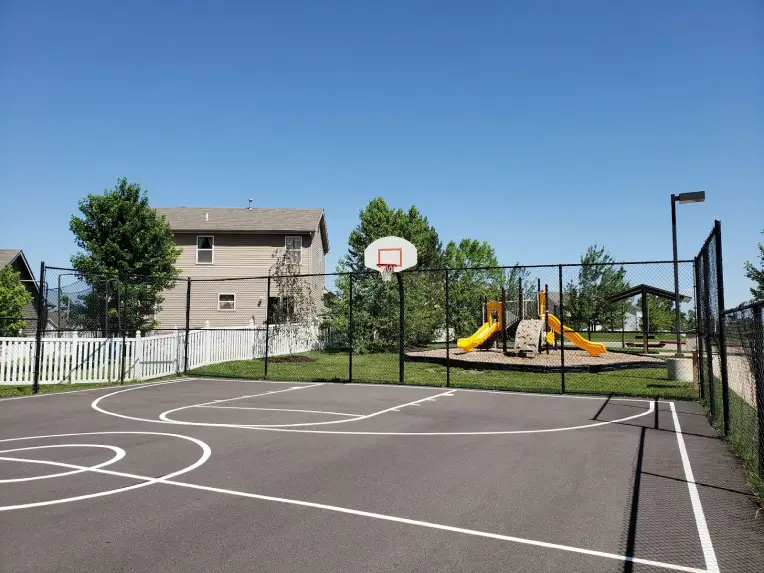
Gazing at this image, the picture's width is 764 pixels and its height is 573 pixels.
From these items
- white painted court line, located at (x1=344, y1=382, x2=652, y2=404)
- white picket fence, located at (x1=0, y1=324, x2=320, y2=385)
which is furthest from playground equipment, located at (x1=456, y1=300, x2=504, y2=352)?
white picket fence, located at (x1=0, y1=324, x2=320, y2=385)

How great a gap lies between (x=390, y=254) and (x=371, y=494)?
1385 centimetres

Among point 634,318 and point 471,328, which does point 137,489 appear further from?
point 634,318

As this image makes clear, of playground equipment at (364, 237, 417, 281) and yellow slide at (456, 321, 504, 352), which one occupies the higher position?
playground equipment at (364, 237, 417, 281)

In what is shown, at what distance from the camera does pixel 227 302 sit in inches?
1153

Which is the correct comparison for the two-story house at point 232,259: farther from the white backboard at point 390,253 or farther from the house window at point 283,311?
the white backboard at point 390,253

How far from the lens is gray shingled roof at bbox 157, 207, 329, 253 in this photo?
29.8 metres

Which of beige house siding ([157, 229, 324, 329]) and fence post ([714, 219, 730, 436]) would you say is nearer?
fence post ([714, 219, 730, 436])

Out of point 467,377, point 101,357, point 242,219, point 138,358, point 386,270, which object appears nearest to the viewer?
point 101,357

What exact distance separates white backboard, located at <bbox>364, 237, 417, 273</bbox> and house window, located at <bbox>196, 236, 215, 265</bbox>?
1426 cm

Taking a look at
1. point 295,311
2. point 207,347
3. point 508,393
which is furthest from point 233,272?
point 508,393

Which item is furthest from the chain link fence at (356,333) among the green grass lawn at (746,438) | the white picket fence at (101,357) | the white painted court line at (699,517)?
the white painted court line at (699,517)

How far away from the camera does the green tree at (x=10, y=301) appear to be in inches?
725

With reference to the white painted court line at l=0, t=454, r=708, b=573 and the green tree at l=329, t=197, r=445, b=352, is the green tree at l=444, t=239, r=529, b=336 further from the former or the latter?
the white painted court line at l=0, t=454, r=708, b=573

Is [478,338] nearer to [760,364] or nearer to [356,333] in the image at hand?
[356,333]
